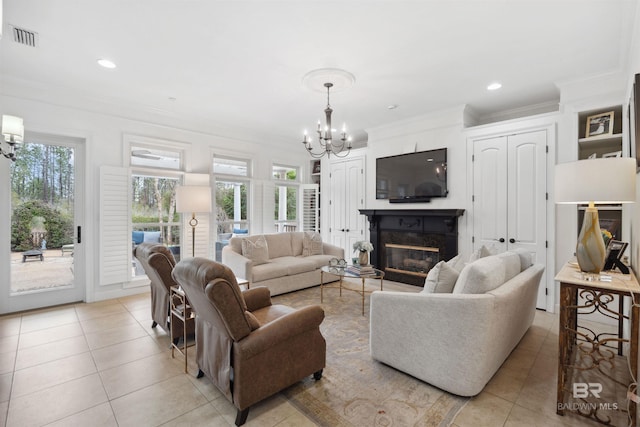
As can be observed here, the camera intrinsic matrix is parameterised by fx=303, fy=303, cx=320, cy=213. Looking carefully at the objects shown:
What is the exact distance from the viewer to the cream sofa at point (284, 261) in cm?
426

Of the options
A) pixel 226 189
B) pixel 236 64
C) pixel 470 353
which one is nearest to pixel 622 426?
pixel 470 353

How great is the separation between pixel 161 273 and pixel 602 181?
11.6ft

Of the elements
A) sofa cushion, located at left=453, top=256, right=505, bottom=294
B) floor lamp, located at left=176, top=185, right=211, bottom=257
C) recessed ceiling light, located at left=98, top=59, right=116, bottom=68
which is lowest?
sofa cushion, located at left=453, top=256, right=505, bottom=294

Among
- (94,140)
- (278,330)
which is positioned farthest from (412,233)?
(94,140)

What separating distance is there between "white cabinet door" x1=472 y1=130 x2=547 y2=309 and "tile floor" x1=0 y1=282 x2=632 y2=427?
1.20 meters

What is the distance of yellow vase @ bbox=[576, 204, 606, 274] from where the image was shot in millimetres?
2131

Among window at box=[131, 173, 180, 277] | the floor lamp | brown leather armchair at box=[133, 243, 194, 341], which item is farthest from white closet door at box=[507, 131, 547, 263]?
window at box=[131, 173, 180, 277]

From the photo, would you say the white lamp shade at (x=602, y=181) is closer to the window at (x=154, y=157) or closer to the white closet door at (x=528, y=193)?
the white closet door at (x=528, y=193)

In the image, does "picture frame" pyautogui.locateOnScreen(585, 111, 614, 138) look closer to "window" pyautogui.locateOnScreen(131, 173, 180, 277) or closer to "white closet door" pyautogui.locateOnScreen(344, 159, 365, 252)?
"white closet door" pyautogui.locateOnScreen(344, 159, 365, 252)

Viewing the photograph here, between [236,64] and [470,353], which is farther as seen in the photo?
[236,64]

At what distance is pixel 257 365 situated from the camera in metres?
1.88

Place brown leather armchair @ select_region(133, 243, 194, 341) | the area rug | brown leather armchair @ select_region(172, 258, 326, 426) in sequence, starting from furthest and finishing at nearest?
brown leather armchair @ select_region(133, 243, 194, 341)
the area rug
brown leather armchair @ select_region(172, 258, 326, 426)

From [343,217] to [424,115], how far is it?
2.42 meters

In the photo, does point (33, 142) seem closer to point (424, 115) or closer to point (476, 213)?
point (424, 115)
